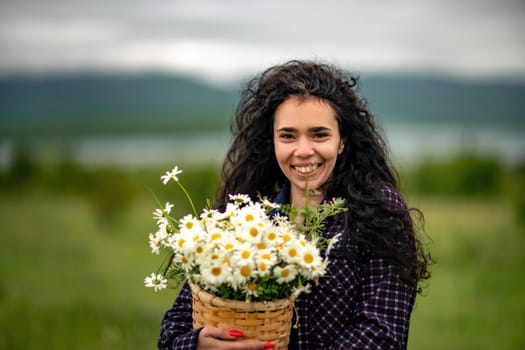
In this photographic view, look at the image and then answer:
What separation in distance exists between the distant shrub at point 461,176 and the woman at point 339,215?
39.4 feet

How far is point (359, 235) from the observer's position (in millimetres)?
2699

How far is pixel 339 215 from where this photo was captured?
2830mm

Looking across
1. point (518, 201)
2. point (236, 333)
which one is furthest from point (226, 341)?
point (518, 201)

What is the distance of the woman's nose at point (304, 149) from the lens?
2.78m

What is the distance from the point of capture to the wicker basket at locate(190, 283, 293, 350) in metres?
2.22

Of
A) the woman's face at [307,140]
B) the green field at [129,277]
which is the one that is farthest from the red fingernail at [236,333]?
the green field at [129,277]

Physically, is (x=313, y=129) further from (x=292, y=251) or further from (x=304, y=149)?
(x=292, y=251)

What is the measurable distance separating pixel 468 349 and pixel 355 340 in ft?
14.0

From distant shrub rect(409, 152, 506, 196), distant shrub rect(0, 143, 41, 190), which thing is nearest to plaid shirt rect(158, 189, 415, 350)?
distant shrub rect(409, 152, 506, 196)

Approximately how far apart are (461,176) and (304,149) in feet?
42.8

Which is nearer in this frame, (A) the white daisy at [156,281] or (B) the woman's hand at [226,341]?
(B) the woman's hand at [226,341]

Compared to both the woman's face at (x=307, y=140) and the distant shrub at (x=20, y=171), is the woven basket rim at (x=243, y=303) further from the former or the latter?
the distant shrub at (x=20, y=171)

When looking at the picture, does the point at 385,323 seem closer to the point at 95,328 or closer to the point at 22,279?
the point at 95,328

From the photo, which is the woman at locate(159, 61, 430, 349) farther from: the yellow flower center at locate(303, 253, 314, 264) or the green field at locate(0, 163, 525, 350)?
the green field at locate(0, 163, 525, 350)
